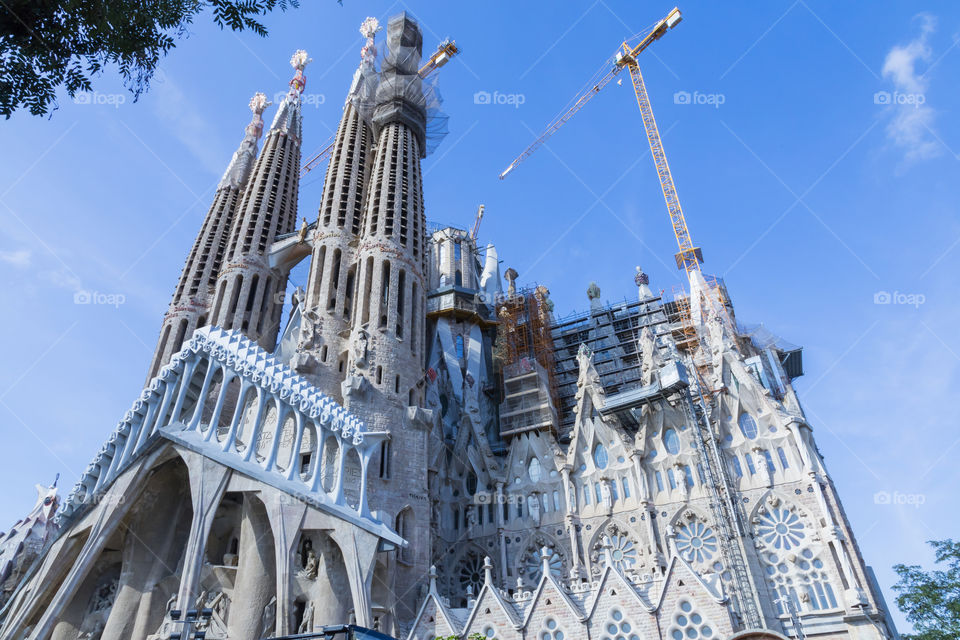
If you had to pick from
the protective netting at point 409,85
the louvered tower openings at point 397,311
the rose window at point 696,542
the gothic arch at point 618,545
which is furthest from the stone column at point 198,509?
the protective netting at point 409,85

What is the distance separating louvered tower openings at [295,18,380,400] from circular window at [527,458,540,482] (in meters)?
8.99

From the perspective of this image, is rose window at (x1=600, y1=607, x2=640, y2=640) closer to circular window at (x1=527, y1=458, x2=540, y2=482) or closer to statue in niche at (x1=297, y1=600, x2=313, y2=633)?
statue in niche at (x1=297, y1=600, x2=313, y2=633)

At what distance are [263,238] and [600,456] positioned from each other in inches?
875

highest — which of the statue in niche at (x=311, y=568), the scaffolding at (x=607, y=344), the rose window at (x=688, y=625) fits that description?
the scaffolding at (x=607, y=344)

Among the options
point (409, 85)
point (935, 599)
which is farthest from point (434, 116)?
point (935, 599)

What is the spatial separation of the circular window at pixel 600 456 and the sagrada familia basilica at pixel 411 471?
0.18 m

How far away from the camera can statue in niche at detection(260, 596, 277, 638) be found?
18438mm

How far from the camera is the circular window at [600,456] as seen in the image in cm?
2733

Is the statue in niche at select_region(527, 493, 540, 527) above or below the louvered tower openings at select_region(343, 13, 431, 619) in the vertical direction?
below

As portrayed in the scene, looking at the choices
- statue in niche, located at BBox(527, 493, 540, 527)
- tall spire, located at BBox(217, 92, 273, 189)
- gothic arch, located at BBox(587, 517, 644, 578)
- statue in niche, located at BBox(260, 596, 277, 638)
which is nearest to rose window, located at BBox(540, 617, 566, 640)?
gothic arch, located at BBox(587, 517, 644, 578)

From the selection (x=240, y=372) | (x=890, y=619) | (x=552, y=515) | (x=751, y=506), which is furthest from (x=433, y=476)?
(x=890, y=619)

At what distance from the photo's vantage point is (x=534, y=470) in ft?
94.0

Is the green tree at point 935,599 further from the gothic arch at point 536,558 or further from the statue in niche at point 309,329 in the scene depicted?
the statue in niche at point 309,329

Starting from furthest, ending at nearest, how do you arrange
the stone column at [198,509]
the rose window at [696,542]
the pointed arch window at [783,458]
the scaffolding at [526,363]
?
the scaffolding at [526,363] < the pointed arch window at [783,458] < the rose window at [696,542] < the stone column at [198,509]
